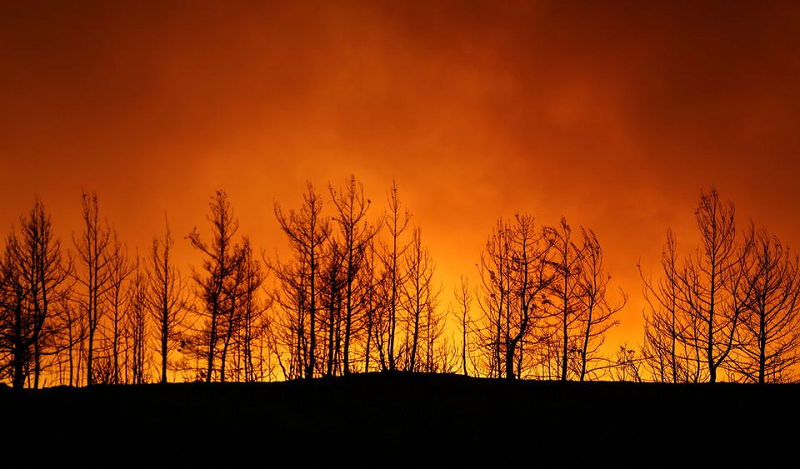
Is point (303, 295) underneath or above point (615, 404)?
above

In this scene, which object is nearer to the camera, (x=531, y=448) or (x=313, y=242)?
(x=531, y=448)

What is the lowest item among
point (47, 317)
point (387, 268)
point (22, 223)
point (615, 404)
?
point (615, 404)

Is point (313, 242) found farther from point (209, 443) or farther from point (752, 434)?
point (752, 434)

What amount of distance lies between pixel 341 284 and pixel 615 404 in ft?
43.8

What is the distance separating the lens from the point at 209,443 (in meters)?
13.8

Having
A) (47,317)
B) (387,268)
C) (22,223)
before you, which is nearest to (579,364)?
(387,268)

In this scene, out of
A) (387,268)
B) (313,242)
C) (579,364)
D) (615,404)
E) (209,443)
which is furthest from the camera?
(579,364)

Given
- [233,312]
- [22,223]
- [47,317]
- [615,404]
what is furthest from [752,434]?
[22,223]

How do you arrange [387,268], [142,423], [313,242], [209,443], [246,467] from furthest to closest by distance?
[387,268], [313,242], [142,423], [209,443], [246,467]

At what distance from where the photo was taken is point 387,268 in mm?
28094

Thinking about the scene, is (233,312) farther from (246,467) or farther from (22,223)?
(246,467)

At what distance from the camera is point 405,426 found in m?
15.3

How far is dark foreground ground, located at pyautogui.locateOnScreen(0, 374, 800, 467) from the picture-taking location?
502 inches

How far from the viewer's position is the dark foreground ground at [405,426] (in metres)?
12.8
